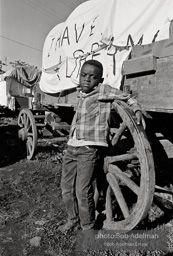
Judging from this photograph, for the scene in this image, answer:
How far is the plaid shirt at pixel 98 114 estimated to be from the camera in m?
2.03

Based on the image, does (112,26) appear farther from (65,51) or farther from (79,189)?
(79,189)

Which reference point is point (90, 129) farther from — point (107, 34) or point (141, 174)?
point (107, 34)

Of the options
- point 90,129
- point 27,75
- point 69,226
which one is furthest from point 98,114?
point 27,75

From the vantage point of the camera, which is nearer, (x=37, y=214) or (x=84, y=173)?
(x=84, y=173)

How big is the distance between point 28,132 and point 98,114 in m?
3.83

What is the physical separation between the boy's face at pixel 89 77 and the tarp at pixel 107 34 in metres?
1.15

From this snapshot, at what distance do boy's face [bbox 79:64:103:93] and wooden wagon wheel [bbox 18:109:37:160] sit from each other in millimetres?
3203

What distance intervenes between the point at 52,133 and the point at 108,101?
12.8 feet

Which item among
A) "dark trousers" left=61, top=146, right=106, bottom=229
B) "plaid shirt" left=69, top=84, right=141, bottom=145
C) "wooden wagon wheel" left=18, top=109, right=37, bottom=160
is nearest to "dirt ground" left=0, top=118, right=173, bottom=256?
"dark trousers" left=61, top=146, right=106, bottom=229

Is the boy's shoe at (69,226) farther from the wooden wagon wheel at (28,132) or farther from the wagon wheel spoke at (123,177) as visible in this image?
the wooden wagon wheel at (28,132)

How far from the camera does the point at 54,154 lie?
5.55 meters

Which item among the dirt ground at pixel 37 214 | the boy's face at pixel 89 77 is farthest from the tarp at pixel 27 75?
the boy's face at pixel 89 77

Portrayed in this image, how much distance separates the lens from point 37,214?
2.78m

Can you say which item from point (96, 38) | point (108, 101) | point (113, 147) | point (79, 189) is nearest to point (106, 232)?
point (79, 189)
